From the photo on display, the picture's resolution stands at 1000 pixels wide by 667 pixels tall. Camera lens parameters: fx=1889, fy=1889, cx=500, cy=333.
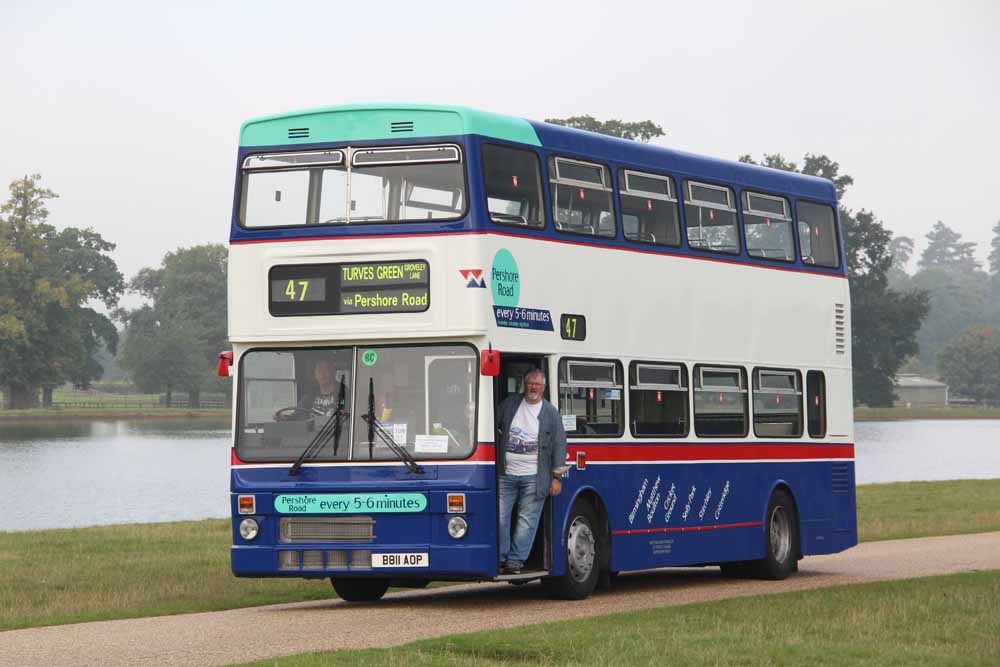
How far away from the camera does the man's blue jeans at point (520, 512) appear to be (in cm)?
1653

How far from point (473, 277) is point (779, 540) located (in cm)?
698

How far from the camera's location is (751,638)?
44.7ft

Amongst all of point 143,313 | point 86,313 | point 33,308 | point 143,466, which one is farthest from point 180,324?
point 143,466

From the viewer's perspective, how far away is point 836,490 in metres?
22.7

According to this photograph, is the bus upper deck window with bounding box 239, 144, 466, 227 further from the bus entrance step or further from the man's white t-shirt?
the bus entrance step

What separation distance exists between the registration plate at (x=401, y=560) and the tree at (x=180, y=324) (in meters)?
127

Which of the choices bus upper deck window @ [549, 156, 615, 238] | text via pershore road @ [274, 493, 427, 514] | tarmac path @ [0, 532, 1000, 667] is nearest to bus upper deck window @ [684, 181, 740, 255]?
bus upper deck window @ [549, 156, 615, 238]

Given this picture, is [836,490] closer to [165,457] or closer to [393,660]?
[393,660]

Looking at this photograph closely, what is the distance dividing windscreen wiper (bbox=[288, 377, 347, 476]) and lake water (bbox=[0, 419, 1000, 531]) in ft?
70.3

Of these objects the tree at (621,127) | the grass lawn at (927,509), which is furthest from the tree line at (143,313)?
the grass lawn at (927,509)

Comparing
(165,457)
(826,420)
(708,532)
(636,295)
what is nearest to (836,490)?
(826,420)

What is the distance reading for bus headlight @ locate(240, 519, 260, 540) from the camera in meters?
16.6

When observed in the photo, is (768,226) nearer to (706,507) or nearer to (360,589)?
(706,507)

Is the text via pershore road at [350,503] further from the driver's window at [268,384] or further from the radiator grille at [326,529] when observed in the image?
the driver's window at [268,384]
